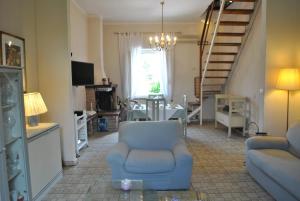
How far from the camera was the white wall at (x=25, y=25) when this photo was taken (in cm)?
289

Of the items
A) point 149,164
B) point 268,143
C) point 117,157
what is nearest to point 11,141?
point 117,157

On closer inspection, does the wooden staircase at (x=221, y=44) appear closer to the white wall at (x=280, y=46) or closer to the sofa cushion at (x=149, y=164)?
the white wall at (x=280, y=46)

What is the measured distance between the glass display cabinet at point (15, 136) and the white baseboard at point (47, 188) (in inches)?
10.7

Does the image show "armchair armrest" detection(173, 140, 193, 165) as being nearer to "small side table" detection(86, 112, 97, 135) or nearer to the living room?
the living room

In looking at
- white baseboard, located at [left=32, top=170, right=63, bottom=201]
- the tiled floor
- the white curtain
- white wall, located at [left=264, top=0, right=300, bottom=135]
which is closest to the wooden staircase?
white wall, located at [left=264, top=0, right=300, bottom=135]

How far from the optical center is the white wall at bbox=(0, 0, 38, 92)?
2.89 m

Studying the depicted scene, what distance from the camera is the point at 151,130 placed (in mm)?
3299

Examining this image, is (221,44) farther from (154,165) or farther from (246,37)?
(154,165)

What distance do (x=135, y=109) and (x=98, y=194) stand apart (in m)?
2.98

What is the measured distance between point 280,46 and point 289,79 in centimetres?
55

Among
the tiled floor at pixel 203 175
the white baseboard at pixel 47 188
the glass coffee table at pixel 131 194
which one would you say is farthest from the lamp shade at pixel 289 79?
the white baseboard at pixel 47 188

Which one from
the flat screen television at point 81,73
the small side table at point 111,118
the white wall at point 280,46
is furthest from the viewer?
the small side table at point 111,118

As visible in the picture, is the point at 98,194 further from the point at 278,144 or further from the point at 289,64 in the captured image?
the point at 289,64

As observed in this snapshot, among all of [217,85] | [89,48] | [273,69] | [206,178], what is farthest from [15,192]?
[217,85]
